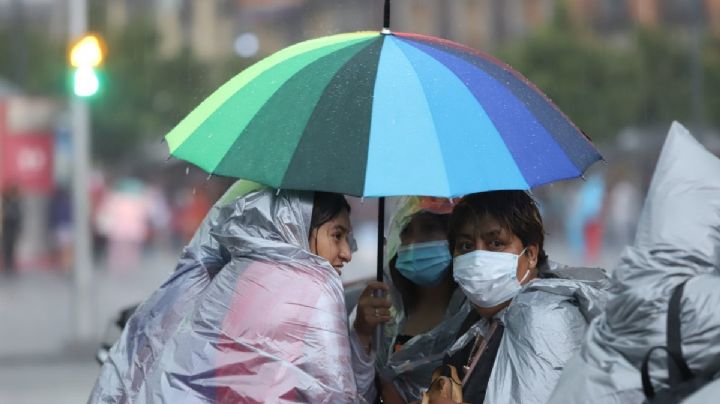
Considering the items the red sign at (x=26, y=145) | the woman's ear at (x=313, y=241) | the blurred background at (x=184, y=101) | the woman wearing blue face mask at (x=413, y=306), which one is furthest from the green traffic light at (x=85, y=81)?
the woman's ear at (x=313, y=241)

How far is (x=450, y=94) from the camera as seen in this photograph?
3.39 m

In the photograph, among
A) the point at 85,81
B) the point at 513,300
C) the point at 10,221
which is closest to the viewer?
the point at 513,300

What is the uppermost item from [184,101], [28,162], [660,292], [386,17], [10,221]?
[386,17]

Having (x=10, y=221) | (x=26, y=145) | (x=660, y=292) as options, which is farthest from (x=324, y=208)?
(x=26, y=145)

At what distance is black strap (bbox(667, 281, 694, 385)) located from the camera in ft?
8.05

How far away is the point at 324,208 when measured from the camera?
337 centimetres

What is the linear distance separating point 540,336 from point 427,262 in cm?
77

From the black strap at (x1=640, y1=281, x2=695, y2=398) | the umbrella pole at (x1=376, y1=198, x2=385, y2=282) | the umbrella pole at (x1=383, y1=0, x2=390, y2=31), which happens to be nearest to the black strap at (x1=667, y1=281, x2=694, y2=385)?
the black strap at (x1=640, y1=281, x2=695, y2=398)

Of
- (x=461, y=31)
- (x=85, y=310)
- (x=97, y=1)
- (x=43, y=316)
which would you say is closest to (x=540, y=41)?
(x=461, y=31)

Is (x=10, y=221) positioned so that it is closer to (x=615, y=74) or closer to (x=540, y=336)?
(x=615, y=74)

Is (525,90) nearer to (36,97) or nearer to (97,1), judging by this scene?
(36,97)

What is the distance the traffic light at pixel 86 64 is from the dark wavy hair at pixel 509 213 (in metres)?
9.34

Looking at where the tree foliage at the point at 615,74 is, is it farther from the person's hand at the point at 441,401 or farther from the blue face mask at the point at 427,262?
the person's hand at the point at 441,401

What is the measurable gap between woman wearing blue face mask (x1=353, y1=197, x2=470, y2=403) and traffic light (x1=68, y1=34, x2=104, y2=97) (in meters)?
8.76
